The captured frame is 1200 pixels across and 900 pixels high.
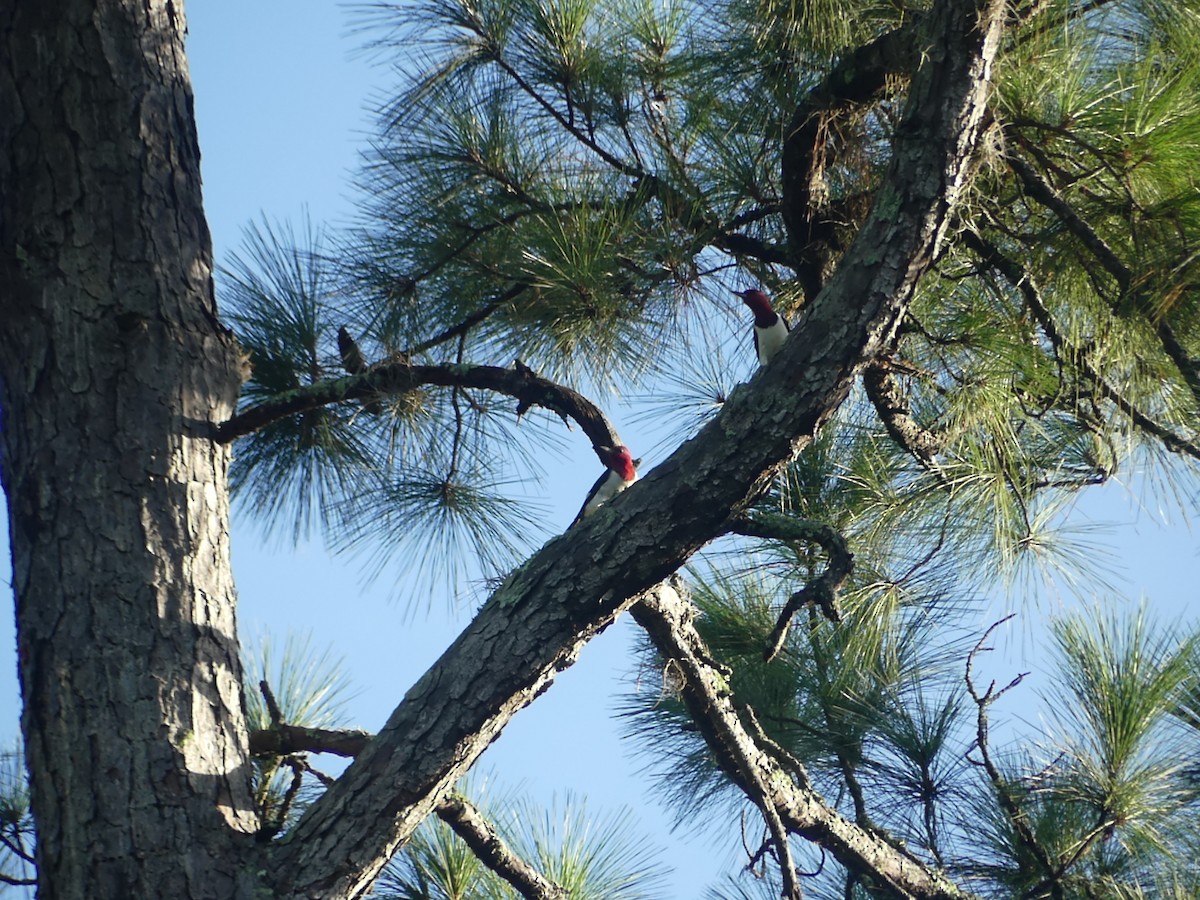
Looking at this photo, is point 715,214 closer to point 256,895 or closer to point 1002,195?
point 1002,195

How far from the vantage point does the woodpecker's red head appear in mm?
1907

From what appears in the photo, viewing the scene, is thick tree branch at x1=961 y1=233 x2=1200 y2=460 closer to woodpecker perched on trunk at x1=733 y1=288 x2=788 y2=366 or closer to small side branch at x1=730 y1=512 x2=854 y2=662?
woodpecker perched on trunk at x1=733 y1=288 x2=788 y2=366

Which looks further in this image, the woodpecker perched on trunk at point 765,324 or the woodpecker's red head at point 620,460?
the woodpecker perched on trunk at point 765,324

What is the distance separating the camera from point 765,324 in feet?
6.68

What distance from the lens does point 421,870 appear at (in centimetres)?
221

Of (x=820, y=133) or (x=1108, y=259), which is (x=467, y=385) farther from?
(x=1108, y=259)

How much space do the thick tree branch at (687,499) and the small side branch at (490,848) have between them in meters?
0.34

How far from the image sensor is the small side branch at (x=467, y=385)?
1.74 metres

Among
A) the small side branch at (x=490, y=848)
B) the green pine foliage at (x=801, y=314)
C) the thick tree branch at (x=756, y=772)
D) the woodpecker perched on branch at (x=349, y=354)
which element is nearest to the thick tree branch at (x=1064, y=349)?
the green pine foliage at (x=801, y=314)

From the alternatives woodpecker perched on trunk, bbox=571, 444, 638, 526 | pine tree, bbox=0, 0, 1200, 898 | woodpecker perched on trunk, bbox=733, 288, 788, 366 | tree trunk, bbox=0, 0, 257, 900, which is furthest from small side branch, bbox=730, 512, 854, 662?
tree trunk, bbox=0, 0, 257, 900

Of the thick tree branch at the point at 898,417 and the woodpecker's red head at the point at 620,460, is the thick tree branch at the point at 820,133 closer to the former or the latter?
the thick tree branch at the point at 898,417

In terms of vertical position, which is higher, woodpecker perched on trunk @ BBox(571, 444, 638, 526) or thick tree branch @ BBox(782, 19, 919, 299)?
thick tree branch @ BBox(782, 19, 919, 299)

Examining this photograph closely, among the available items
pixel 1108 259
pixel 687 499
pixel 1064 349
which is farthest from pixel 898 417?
pixel 687 499

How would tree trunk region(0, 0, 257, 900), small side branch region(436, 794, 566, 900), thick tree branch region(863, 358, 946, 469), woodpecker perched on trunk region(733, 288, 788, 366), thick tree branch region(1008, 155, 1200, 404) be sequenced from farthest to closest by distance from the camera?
1. woodpecker perched on trunk region(733, 288, 788, 366)
2. thick tree branch region(863, 358, 946, 469)
3. small side branch region(436, 794, 566, 900)
4. thick tree branch region(1008, 155, 1200, 404)
5. tree trunk region(0, 0, 257, 900)
